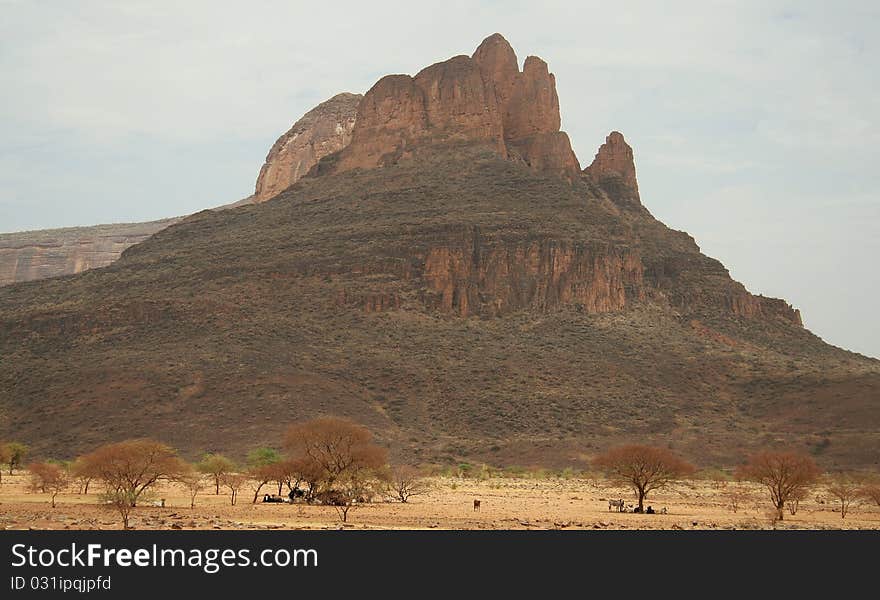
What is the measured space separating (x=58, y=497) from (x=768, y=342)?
8502 centimetres

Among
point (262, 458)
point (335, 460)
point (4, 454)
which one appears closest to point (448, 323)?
point (262, 458)

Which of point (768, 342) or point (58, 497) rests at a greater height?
point (768, 342)

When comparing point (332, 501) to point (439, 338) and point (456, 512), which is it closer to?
point (456, 512)

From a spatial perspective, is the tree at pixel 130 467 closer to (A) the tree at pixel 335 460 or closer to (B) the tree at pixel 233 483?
(B) the tree at pixel 233 483

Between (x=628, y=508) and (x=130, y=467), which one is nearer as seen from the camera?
(x=130, y=467)

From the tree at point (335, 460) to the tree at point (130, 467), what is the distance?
19.5ft

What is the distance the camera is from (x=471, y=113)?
147125 millimetres

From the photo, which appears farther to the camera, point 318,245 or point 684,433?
point 318,245

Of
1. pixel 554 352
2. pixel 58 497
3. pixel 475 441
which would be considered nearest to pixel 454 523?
pixel 58 497

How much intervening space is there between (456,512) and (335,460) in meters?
8.46
